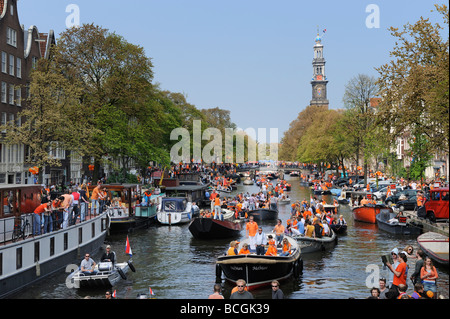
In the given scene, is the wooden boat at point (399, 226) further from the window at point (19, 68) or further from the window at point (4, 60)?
the window at point (19, 68)

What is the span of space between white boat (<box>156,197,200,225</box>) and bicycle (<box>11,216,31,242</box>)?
25110mm

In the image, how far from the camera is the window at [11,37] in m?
61.6

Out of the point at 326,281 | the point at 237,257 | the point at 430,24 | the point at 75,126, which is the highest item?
the point at 430,24

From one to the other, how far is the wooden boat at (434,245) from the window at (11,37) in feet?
165

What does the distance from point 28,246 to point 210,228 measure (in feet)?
59.2

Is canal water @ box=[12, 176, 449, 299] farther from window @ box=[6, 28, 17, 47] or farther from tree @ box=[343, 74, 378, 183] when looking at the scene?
tree @ box=[343, 74, 378, 183]

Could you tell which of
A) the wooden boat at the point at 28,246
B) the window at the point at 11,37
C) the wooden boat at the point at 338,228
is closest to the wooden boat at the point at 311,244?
the wooden boat at the point at 338,228

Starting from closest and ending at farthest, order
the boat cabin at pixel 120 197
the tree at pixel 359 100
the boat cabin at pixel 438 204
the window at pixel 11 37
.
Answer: the boat cabin at pixel 438 204, the boat cabin at pixel 120 197, the window at pixel 11 37, the tree at pixel 359 100

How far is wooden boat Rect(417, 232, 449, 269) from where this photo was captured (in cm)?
2872

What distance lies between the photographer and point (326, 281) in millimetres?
28438

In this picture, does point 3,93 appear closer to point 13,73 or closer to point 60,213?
point 13,73
